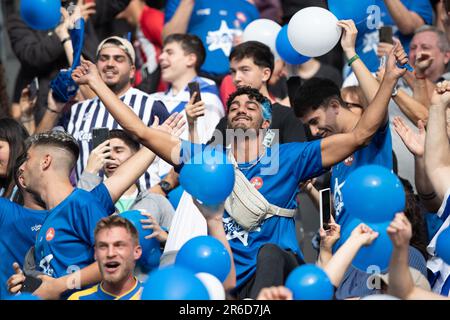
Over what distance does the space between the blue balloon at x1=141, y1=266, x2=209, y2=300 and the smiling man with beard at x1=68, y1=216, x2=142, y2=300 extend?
25.8 inches

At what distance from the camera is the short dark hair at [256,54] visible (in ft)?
30.1

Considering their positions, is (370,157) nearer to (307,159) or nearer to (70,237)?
(307,159)

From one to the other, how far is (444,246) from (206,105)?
3393 millimetres

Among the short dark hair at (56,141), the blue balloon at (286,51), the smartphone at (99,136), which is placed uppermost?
the blue balloon at (286,51)

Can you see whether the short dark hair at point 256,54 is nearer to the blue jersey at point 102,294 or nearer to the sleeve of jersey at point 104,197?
the sleeve of jersey at point 104,197

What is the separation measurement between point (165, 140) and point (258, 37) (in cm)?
264

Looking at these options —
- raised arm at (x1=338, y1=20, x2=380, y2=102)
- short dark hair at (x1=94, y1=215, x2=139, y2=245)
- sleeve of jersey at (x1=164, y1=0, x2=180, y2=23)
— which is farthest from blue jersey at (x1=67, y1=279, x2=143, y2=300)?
sleeve of jersey at (x1=164, y1=0, x2=180, y2=23)

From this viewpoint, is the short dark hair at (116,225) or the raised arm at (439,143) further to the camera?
the raised arm at (439,143)

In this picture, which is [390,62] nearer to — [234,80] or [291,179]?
[291,179]

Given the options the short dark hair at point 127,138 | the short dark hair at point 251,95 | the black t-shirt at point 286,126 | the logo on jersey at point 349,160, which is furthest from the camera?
the short dark hair at point 127,138

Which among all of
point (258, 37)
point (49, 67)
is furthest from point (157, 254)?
point (49, 67)

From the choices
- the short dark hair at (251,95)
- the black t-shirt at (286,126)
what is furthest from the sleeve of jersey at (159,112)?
the short dark hair at (251,95)

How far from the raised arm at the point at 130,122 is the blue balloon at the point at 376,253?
1367 mm

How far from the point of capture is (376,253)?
646 cm
